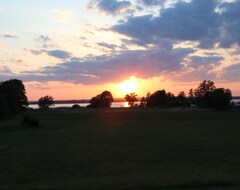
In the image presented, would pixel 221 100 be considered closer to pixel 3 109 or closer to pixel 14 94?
pixel 14 94

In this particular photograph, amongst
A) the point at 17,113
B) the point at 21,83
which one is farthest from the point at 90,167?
the point at 21,83

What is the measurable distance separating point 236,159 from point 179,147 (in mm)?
8404

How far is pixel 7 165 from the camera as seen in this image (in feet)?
73.9

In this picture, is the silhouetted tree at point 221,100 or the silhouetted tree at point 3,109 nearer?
the silhouetted tree at point 3,109

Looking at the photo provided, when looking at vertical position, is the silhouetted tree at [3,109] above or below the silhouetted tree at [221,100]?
below

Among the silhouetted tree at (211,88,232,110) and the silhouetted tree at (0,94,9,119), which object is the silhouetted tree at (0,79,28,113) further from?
the silhouetted tree at (211,88,232,110)

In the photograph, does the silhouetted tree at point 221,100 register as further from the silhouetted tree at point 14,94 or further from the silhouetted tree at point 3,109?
the silhouetted tree at point 3,109

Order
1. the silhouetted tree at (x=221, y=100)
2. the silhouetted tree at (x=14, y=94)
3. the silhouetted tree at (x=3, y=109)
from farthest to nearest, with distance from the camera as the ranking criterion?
the silhouetted tree at (x=221, y=100) → the silhouetted tree at (x=14, y=94) → the silhouetted tree at (x=3, y=109)

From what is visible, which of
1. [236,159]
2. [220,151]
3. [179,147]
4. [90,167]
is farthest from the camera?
[179,147]

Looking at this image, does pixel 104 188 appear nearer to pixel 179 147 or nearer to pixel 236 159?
pixel 236 159

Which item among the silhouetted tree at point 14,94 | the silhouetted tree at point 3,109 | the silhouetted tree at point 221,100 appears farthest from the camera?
the silhouetted tree at point 221,100

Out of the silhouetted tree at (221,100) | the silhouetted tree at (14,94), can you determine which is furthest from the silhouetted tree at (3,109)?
the silhouetted tree at (221,100)

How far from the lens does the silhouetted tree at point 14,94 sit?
4756 inches

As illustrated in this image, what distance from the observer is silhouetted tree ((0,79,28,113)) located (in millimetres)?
120812
